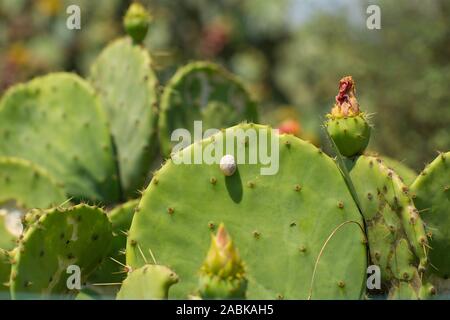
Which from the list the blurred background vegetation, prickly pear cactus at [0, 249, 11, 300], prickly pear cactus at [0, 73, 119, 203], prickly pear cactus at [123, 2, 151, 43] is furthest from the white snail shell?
the blurred background vegetation

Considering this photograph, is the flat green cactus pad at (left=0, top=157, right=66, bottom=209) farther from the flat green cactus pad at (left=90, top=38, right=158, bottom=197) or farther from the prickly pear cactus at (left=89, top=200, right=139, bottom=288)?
the prickly pear cactus at (left=89, top=200, right=139, bottom=288)

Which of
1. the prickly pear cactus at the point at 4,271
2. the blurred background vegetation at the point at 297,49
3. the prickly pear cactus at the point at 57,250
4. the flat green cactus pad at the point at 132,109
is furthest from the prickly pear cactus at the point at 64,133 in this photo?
the blurred background vegetation at the point at 297,49

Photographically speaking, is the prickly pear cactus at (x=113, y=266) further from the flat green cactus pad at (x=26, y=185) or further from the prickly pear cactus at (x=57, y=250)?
the flat green cactus pad at (x=26, y=185)

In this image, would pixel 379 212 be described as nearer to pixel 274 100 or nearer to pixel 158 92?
pixel 158 92

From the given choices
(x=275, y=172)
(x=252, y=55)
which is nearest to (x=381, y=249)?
(x=275, y=172)

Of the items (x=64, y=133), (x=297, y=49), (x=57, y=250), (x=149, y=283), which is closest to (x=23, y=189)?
(x=64, y=133)

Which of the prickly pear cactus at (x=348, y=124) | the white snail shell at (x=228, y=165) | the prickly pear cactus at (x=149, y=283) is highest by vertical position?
the prickly pear cactus at (x=348, y=124)
